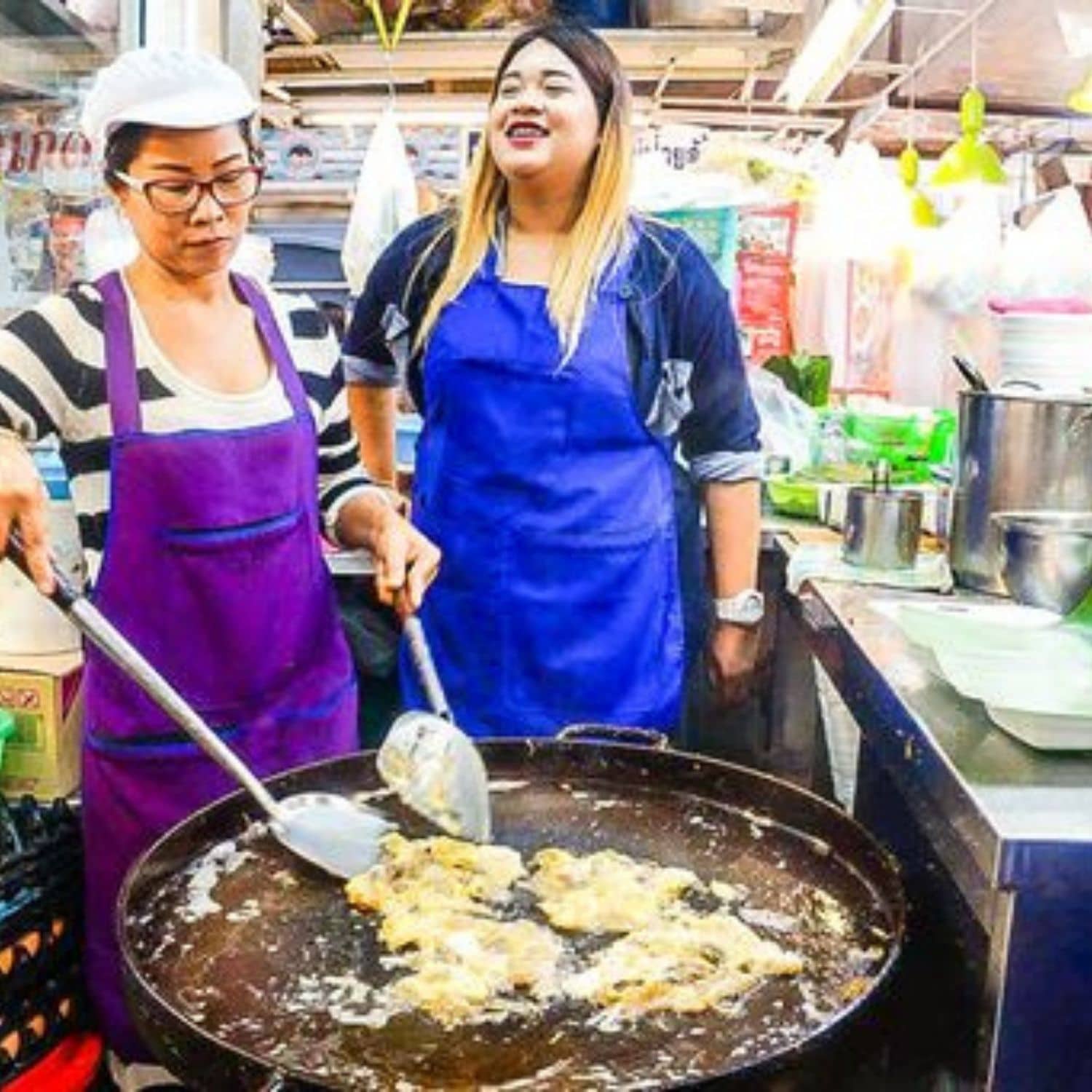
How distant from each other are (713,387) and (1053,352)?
1.89 ft

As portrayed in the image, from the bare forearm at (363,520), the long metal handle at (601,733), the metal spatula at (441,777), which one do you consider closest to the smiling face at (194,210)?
the bare forearm at (363,520)

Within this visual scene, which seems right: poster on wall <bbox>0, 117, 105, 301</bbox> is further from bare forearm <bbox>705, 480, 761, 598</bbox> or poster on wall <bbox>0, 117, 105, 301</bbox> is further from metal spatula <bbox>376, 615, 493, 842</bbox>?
metal spatula <bbox>376, 615, 493, 842</bbox>

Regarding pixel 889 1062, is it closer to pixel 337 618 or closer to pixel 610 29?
pixel 337 618

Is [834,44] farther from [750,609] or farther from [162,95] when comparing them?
[162,95]

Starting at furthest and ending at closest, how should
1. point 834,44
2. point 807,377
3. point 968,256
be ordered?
point 807,377, point 968,256, point 834,44

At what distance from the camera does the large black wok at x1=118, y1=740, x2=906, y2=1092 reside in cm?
111

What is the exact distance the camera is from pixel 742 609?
2.51 meters

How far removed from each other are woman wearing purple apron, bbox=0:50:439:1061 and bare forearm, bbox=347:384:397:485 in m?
0.71

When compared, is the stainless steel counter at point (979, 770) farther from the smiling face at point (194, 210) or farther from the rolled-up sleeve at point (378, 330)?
the rolled-up sleeve at point (378, 330)

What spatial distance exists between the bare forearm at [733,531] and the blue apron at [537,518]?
232 millimetres

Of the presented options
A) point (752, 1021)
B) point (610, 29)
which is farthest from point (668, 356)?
point (610, 29)

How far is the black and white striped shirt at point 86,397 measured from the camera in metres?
1.69

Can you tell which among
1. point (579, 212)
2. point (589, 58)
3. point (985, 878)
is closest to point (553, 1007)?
point (985, 878)

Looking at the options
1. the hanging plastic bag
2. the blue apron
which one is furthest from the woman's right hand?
the hanging plastic bag
